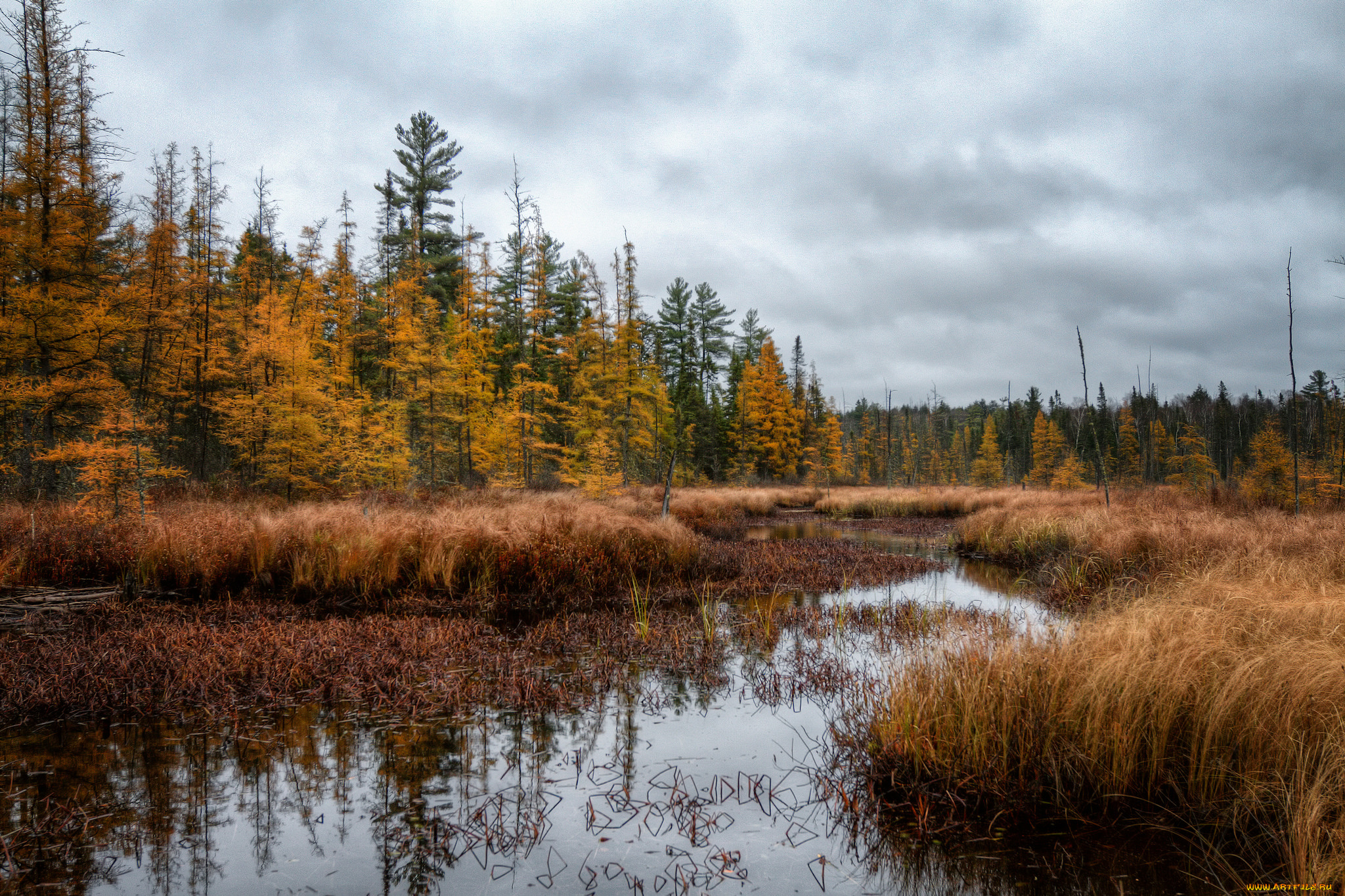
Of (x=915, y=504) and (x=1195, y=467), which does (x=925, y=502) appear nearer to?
(x=915, y=504)

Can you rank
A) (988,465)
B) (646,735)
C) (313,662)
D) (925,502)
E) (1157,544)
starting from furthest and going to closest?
(988,465), (925,502), (1157,544), (313,662), (646,735)

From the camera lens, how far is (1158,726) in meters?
3.74

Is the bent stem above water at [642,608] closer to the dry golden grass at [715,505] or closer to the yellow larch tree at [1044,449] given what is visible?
the dry golden grass at [715,505]

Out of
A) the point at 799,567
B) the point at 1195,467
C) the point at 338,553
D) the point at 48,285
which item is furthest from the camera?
the point at 1195,467

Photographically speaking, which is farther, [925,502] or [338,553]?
[925,502]

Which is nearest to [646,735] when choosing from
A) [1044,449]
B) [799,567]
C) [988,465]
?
[799,567]

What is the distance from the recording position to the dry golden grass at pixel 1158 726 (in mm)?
3279

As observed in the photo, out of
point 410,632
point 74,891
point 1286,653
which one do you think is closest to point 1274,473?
point 1286,653

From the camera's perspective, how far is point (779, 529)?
2384cm

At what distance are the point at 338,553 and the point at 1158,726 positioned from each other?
994 centimetres

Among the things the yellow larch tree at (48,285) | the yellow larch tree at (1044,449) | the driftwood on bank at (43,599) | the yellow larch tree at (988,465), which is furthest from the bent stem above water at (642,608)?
the yellow larch tree at (988,465)

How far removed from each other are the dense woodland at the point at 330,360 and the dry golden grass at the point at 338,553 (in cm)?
164

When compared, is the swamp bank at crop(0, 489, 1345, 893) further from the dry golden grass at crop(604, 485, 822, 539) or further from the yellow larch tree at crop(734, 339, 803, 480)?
the yellow larch tree at crop(734, 339, 803, 480)

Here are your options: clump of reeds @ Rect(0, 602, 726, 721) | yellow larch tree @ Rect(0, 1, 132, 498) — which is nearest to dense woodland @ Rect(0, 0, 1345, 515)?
yellow larch tree @ Rect(0, 1, 132, 498)
